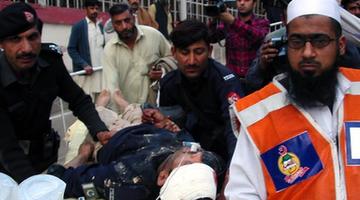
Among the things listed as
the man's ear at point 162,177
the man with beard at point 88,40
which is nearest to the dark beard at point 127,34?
the man with beard at point 88,40

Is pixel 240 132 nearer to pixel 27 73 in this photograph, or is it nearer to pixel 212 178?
pixel 212 178

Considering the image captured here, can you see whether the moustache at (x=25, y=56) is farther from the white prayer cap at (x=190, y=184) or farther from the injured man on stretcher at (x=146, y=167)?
the white prayer cap at (x=190, y=184)

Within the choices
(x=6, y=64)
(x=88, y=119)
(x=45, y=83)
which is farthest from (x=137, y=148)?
(x=6, y=64)

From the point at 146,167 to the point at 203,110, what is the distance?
57 centimetres

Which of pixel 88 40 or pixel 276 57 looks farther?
pixel 88 40

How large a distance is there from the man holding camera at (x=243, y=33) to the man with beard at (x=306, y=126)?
2348 mm

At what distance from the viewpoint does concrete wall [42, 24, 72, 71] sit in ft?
26.7

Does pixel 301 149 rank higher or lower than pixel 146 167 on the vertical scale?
higher

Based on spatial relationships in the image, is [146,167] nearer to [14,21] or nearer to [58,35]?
[14,21]

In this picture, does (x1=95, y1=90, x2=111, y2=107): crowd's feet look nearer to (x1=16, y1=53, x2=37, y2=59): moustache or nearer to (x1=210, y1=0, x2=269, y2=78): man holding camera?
(x1=210, y1=0, x2=269, y2=78): man holding camera

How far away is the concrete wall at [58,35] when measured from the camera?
8.13 m

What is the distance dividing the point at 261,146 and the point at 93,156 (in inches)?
71.4

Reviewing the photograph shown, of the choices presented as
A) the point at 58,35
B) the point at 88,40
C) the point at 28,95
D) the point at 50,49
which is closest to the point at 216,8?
the point at 50,49

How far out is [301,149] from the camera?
2184mm
